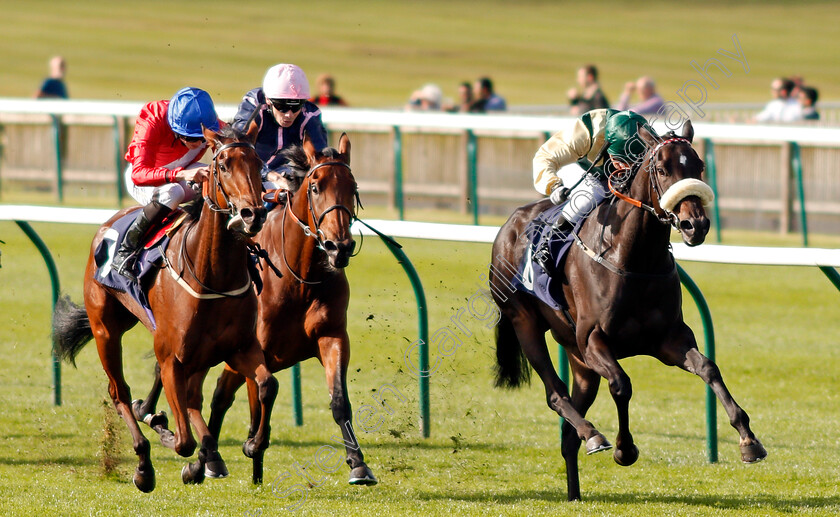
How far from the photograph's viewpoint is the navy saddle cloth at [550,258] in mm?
5574

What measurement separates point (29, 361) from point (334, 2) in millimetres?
42024

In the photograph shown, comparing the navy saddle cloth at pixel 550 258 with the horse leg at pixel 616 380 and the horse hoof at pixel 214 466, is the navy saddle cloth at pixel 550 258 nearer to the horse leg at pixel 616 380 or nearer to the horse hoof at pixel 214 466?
the horse leg at pixel 616 380

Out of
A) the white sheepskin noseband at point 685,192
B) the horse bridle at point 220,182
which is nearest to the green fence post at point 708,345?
the white sheepskin noseband at point 685,192

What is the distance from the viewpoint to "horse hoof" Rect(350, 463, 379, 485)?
518 cm

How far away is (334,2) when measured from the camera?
49.2m

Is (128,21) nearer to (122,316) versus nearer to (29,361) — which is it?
(29,361)

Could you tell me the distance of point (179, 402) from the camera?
5.11 metres

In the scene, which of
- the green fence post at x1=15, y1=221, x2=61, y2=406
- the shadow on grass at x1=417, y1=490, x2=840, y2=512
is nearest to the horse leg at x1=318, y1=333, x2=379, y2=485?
the shadow on grass at x1=417, y1=490, x2=840, y2=512

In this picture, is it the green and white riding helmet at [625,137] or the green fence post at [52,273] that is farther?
the green fence post at [52,273]

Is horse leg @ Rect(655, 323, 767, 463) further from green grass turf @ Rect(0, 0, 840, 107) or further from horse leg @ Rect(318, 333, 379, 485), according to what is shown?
green grass turf @ Rect(0, 0, 840, 107)

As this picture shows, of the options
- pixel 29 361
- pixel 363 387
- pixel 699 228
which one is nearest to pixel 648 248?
pixel 699 228

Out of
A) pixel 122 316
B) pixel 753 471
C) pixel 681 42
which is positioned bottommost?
pixel 753 471

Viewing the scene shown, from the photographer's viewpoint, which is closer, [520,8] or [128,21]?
[128,21]

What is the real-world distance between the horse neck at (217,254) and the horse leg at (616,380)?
1398 mm
